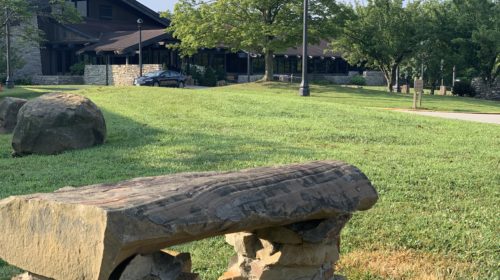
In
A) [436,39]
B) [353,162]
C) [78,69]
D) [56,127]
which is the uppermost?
[436,39]

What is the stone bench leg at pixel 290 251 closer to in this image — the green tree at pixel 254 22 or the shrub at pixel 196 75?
the green tree at pixel 254 22

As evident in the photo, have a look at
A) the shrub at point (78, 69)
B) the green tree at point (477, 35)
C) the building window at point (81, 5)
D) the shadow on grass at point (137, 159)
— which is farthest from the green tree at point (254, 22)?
the shadow on grass at point (137, 159)

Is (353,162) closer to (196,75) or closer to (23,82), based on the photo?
(196,75)

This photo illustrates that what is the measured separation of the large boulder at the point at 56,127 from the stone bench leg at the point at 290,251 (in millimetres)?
7207

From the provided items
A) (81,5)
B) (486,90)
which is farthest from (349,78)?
(81,5)

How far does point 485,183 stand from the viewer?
21.7 ft

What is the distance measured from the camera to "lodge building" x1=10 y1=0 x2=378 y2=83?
1606 inches

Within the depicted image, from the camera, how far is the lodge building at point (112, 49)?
4078cm

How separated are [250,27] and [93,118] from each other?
20.6 meters

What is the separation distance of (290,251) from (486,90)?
122 feet

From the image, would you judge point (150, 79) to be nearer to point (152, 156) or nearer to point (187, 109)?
point (187, 109)

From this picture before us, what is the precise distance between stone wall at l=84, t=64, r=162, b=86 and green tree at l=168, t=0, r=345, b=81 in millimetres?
7319

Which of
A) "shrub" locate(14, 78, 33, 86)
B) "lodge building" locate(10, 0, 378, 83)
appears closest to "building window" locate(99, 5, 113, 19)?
"lodge building" locate(10, 0, 378, 83)

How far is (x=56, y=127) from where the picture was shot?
9984 mm
